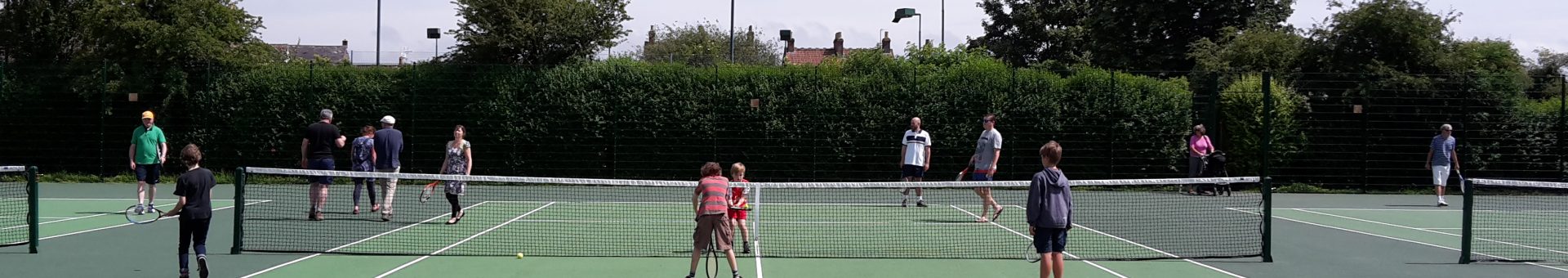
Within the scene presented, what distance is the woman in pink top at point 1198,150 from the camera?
1673cm

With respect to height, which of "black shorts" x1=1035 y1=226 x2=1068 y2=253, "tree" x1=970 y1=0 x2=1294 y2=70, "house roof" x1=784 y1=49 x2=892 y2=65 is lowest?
"black shorts" x1=1035 y1=226 x2=1068 y2=253

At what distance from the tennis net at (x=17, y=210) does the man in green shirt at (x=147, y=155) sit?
993mm

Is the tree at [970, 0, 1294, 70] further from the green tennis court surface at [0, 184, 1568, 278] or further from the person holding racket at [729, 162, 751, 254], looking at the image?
the person holding racket at [729, 162, 751, 254]

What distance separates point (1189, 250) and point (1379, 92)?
1095cm

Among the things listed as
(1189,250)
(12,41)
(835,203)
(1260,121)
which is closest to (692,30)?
(12,41)

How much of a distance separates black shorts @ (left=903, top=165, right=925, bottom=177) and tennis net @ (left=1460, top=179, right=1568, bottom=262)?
540 centimetres

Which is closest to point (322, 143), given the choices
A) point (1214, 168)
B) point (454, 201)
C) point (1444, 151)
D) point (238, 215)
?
point (454, 201)

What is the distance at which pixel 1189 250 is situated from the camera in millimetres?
9352

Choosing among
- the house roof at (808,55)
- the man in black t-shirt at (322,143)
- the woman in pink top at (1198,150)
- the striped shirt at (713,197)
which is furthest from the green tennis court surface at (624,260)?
the house roof at (808,55)

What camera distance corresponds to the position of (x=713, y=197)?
7.17m

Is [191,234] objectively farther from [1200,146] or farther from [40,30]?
[40,30]

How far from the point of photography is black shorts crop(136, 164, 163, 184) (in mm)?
11992

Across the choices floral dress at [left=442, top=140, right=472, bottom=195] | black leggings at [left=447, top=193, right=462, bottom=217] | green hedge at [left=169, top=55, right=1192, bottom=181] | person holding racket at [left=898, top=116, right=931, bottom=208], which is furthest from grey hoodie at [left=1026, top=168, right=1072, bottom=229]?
green hedge at [left=169, top=55, right=1192, bottom=181]

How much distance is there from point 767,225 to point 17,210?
798 centimetres
